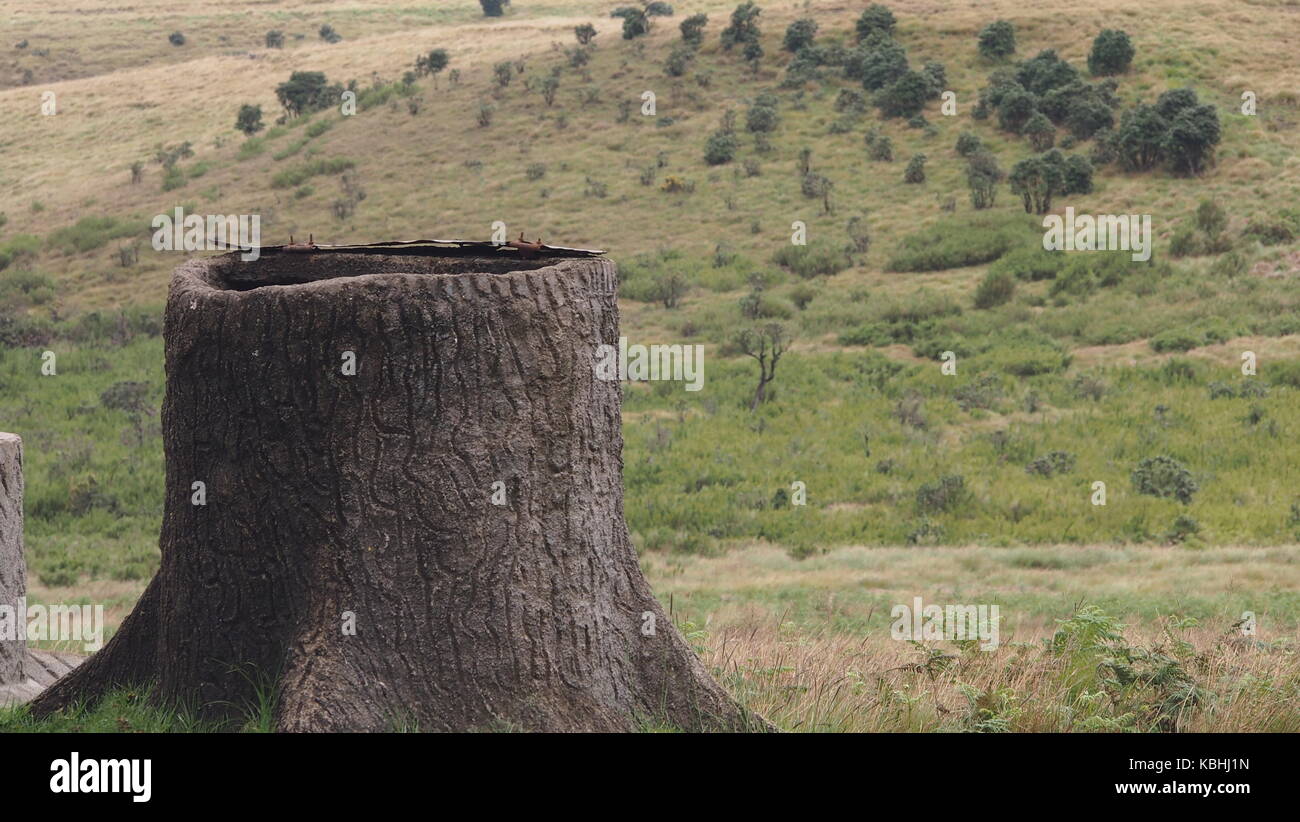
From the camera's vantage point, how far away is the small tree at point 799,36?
4191 cm

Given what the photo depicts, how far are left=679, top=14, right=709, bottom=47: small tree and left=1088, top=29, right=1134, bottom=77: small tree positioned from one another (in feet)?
41.2

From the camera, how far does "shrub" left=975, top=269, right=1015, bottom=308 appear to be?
80.4 ft

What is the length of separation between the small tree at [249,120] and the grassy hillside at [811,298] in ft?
2.99

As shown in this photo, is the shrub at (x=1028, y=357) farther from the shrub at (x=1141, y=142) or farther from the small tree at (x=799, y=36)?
the small tree at (x=799, y=36)

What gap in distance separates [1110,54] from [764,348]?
19.4 metres

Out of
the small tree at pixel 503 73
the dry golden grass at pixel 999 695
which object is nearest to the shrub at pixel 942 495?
the dry golden grass at pixel 999 695

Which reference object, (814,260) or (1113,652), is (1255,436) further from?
(1113,652)

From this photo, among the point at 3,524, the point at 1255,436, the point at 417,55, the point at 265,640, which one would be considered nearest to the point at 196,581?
the point at 265,640

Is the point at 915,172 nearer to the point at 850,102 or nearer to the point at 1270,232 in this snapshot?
the point at 850,102

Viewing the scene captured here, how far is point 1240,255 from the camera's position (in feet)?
81.9

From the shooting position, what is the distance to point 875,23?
4144 cm

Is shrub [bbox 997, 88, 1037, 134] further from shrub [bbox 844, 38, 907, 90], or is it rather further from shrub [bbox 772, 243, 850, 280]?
shrub [bbox 772, 243, 850, 280]

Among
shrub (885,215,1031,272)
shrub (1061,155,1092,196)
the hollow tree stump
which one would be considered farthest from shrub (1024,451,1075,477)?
shrub (1061,155,1092,196)

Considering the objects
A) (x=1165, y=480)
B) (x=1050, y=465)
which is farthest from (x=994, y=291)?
(x=1165, y=480)
